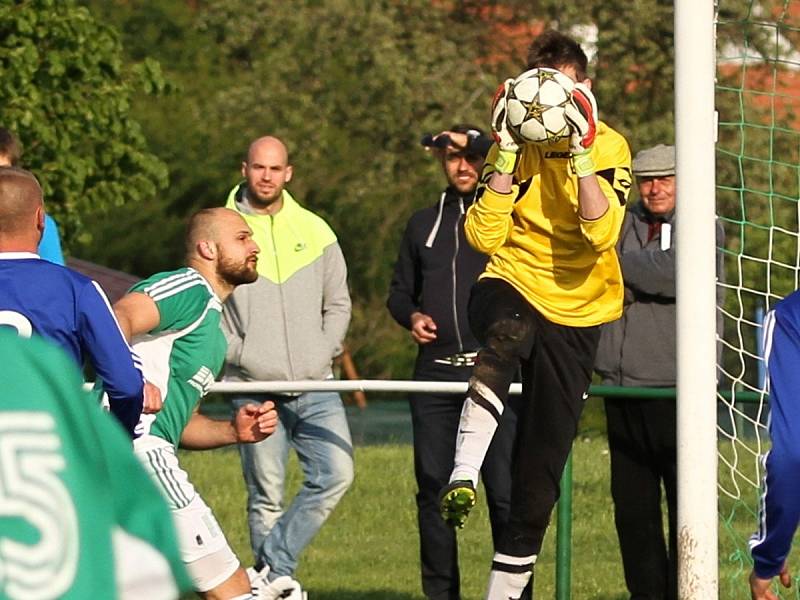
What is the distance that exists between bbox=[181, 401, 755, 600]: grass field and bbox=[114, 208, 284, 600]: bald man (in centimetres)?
262

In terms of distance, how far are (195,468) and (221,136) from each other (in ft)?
49.9

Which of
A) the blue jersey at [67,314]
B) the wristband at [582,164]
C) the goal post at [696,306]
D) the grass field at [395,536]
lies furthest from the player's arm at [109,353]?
the grass field at [395,536]

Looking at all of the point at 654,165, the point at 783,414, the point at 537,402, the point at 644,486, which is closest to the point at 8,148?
the point at 537,402

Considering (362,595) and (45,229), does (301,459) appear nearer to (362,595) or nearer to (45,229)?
(362,595)

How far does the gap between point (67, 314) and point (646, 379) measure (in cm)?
361

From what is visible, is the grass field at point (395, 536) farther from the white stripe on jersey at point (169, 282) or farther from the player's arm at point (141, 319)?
the player's arm at point (141, 319)

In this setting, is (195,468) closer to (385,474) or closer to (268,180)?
(385,474)

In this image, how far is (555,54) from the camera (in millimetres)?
7180

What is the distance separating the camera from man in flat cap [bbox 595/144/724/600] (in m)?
8.47

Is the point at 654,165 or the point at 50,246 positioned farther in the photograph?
the point at 654,165

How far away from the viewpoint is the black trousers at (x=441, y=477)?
8688 mm

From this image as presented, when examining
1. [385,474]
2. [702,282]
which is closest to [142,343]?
[702,282]

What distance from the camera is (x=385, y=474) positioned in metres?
14.4

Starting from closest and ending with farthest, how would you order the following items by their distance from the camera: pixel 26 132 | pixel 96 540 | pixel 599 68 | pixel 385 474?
pixel 96 540, pixel 385 474, pixel 26 132, pixel 599 68
